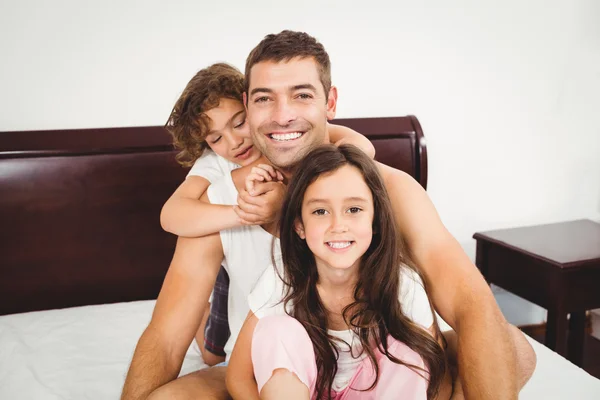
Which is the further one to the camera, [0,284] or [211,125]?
[0,284]

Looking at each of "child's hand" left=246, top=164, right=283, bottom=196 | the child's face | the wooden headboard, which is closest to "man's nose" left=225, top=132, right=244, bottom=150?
the child's face

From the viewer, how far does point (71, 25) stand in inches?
76.4

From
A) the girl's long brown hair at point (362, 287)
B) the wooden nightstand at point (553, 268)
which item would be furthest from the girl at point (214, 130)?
the wooden nightstand at point (553, 268)

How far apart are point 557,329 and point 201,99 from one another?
149 centimetres

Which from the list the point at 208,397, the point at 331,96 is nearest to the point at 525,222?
the point at 331,96

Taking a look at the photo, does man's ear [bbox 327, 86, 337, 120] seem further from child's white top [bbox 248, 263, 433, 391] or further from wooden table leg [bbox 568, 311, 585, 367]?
wooden table leg [bbox 568, 311, 585, 367]

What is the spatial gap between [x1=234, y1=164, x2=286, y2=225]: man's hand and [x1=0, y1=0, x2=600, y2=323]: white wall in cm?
93

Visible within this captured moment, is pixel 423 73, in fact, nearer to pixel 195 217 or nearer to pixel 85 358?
pixel 195 217

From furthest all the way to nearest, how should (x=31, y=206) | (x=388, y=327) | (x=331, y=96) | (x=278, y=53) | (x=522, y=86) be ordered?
(x=522, y=86)
(x=31, y=206)
(x=331, y=96)
(x=278, y=53)
(x=388, y=327)

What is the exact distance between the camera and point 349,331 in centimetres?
118

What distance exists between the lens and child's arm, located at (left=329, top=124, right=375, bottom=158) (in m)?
1.37

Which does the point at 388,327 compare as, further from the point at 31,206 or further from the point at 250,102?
the point at 31,206

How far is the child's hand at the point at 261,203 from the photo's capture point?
1.27m

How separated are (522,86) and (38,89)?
1.99 metres
